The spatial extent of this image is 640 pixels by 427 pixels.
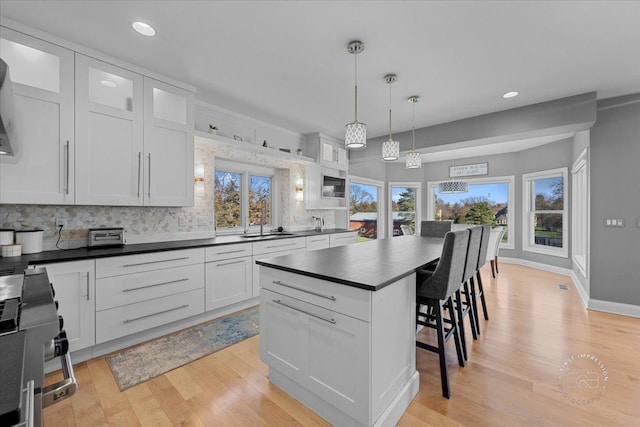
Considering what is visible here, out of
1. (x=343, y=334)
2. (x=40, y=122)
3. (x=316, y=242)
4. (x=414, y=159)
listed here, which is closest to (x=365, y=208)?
(x=316, y=242)

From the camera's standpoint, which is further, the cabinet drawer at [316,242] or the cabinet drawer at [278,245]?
the cabinet drawer at [316,242]

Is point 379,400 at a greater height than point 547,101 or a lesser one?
lesser

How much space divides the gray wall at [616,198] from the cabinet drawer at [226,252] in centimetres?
445

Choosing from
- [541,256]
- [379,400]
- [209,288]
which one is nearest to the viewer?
[379,400]

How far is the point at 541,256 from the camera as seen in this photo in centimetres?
583

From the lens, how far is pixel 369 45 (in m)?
2.31

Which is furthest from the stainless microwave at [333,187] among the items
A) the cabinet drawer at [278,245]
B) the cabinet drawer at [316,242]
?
the cabinet drawer at [278,245]

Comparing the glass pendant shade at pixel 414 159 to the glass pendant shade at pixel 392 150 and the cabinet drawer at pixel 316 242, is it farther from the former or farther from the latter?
the cabinet drawer at pixel 316 242

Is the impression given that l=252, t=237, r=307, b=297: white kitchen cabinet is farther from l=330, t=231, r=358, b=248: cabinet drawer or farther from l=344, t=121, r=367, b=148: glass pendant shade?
l=344, t=121, r=367, b=148: glass pendant shade

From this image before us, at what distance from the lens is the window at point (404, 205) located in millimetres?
7520

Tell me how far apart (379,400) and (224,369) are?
50.6 inches

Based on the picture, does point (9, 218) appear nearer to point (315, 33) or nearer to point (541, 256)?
point (315, 33)

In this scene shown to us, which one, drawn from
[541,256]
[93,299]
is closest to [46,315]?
[93,299]

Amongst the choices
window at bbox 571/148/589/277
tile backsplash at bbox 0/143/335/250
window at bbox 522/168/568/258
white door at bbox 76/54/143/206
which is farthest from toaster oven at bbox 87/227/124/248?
window at bbox 522/168/568/258
